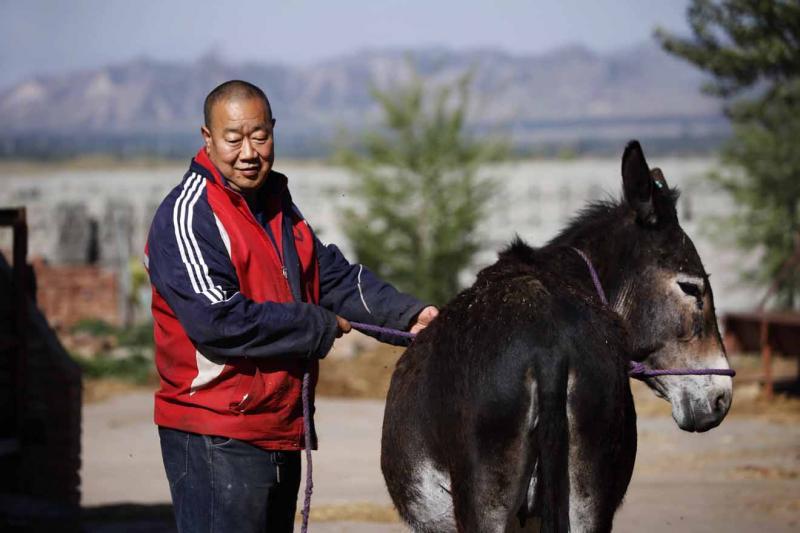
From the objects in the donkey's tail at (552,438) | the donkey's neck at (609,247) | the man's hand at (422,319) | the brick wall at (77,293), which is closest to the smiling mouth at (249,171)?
the man's hand at (422,319)

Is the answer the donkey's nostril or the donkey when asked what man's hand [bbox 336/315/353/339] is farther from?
the donkey's nostril

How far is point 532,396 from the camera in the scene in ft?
12.1

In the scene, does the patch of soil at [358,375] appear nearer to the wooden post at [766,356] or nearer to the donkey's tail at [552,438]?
the wooden post at [766,356]

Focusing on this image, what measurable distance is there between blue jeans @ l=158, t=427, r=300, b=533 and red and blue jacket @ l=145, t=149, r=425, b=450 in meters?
0.05

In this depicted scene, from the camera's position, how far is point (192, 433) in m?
3.89

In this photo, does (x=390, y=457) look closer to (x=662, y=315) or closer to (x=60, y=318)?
(x=662, y=315)

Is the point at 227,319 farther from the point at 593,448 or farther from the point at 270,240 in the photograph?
the point at 593,448

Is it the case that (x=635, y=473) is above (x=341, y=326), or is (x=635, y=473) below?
below

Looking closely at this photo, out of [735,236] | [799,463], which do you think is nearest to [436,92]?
[735,236]

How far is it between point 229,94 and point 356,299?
0.96 m

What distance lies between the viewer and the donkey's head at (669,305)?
178 inches

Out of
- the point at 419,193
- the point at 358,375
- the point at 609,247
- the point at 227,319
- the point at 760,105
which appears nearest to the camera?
the point at 227,319

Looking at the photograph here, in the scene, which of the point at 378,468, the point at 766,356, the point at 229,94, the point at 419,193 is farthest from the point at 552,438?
the point at 419,193

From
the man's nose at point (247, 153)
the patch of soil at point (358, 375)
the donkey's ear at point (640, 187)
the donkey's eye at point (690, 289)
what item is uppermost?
the man's nose at point (247, 153)
